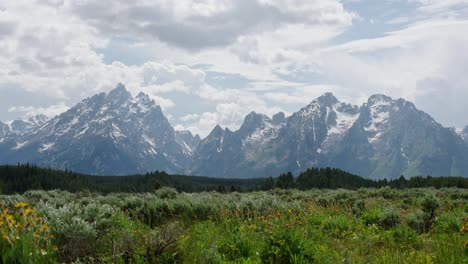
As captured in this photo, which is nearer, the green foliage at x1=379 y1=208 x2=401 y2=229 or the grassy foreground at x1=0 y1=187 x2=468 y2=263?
the grassy foreground at x1=0 y1=187 x2=468 y2=263

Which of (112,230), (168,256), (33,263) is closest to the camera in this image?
(33,263)

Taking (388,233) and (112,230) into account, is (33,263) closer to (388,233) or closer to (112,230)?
(112,230)

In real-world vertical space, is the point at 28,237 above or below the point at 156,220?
above

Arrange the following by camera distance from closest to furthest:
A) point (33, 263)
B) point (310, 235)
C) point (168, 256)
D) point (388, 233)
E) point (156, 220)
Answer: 1. point (33, 263)
2. point (168, 256)
3. point (310, 235)
4. point (388, 233)
5. point (156, 220)

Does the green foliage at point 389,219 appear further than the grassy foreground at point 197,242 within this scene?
Yes

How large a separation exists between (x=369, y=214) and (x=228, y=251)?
8288 millimetres

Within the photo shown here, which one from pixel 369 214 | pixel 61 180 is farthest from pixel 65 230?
pixel 61 180

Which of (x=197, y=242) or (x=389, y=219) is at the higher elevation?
(x=197, y=242)

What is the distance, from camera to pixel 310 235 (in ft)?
33.7

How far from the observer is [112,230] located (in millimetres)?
9656

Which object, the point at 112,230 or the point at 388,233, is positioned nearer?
the point at 112,230

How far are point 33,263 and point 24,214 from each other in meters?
0.57

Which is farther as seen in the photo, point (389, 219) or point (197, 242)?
point (389, 219)

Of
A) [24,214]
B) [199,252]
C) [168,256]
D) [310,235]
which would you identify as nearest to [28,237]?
[24,214]
